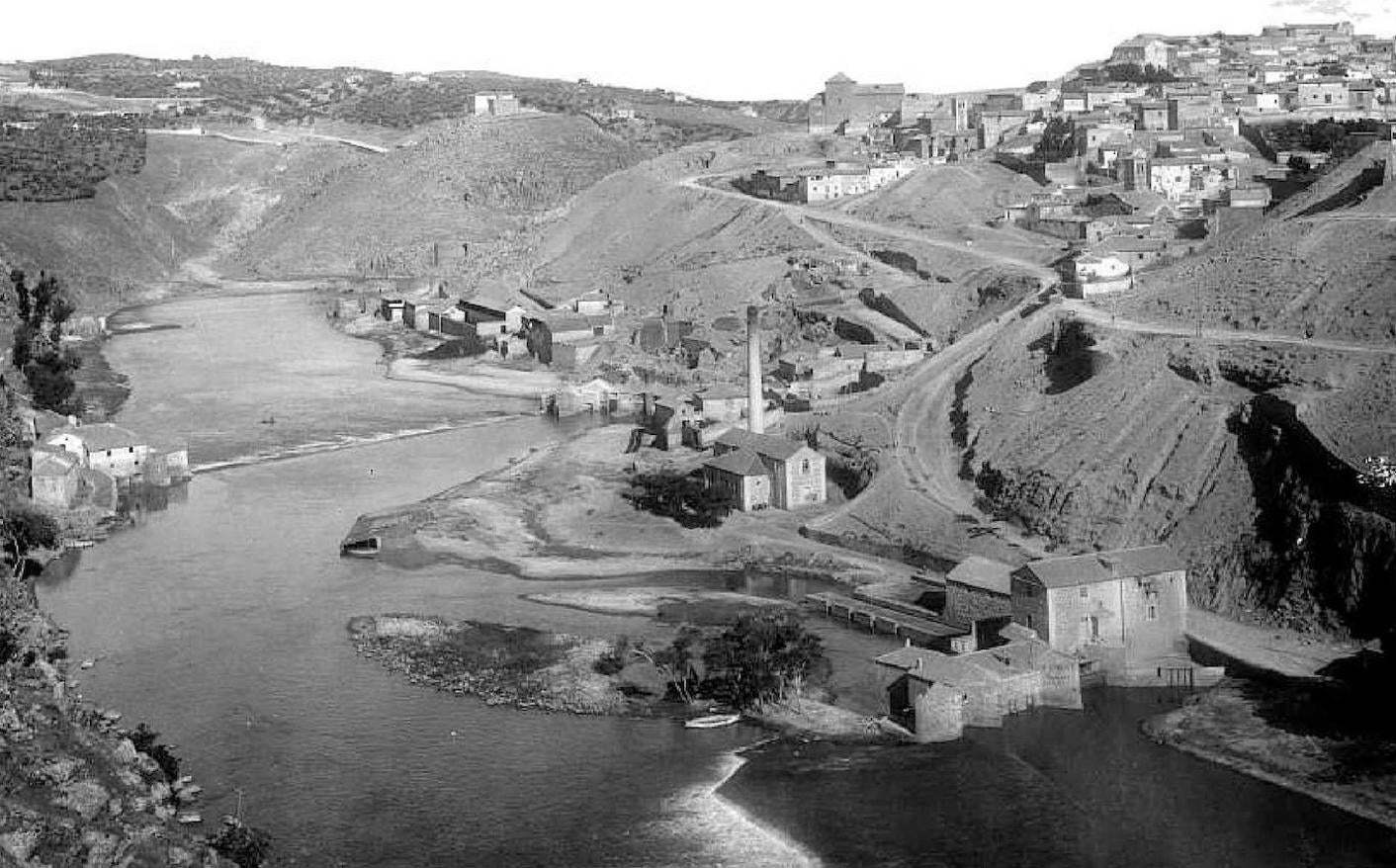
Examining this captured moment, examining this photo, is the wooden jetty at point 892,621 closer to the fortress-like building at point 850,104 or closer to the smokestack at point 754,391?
the smokestack at point 754,391

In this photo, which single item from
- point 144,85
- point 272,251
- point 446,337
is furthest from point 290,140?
point 446,337

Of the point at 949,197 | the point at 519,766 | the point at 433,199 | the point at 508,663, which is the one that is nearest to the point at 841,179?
the point at 949,197

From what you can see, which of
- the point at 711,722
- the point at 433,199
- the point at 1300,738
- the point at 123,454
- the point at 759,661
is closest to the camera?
the point at 1300,738

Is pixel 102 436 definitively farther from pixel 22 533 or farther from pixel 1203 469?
pixel 1203 469

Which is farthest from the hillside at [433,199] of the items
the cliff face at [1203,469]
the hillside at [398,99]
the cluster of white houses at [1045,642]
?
the cluster of white houses at [1045,642]

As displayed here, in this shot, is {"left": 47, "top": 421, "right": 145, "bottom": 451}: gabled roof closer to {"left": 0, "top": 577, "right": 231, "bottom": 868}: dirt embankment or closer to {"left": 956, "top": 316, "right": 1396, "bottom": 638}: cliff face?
{"left": 0, "top": 577, "right": 231, "bottom": 868}: dirt embankment

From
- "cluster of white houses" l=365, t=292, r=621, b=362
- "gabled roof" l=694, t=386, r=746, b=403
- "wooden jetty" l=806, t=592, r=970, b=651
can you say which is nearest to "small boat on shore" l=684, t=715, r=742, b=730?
"wooden jetty" l=806, t=592, r=970, b=651
